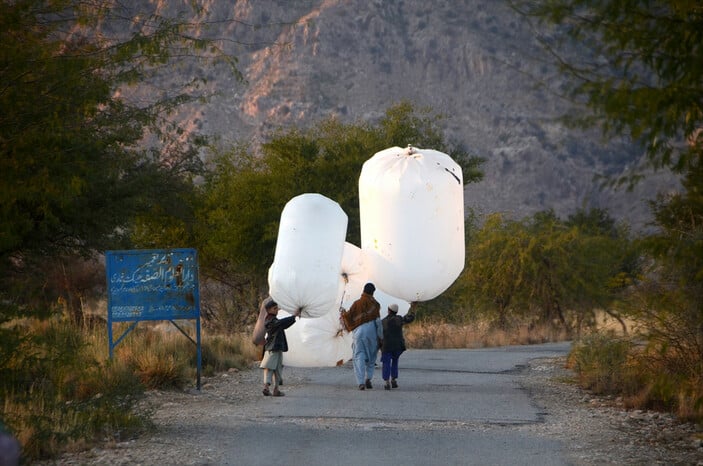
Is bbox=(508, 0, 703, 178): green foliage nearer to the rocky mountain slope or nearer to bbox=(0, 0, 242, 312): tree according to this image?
bbox=(0, 0, 242, 312): tree

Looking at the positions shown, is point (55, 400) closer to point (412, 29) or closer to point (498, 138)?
point (498, 138)

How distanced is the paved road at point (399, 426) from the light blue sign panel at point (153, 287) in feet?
7.23

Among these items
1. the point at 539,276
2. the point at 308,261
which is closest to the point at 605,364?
the point at 308,261

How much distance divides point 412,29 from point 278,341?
83.6 metres

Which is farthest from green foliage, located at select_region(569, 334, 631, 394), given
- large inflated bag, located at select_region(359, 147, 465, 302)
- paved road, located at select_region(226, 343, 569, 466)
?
large inflated bag, located at select_region(359, 147, 465, 302)

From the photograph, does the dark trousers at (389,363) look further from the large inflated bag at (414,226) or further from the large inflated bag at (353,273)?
the large inflated bag at (414,226)

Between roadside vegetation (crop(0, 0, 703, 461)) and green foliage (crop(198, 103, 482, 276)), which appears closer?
roadside vegetation (crop(0, 0, 703, 461))

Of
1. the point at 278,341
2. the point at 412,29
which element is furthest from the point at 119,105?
the point at 412,29

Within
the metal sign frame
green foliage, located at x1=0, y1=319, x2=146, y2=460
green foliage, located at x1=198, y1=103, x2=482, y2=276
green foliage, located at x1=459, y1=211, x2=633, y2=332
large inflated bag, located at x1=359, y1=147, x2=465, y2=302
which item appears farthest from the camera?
green foliage, located at x1=459, y1=211, x2=633, y2=332

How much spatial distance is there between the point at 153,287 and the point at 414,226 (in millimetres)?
4551

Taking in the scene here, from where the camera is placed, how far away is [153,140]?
8338 cm

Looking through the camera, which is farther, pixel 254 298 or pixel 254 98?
pixel 254 98

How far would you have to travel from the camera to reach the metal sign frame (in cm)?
1853

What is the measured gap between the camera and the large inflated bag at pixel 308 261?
16750 mm
